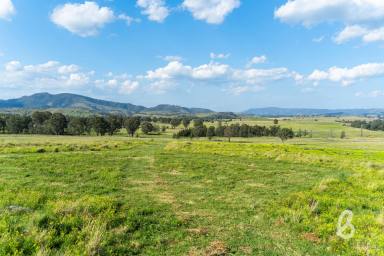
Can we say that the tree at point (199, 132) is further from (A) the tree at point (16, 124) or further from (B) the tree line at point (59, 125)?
(A) the tree at point (16, 124)

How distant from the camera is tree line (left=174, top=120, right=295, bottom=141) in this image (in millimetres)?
125412

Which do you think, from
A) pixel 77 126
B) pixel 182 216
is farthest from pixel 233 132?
pixel 182 216

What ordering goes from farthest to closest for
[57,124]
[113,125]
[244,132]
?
[244,132]
[113,125]
[57,124]

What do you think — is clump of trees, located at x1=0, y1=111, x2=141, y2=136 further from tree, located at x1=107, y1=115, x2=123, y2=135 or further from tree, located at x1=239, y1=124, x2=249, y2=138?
tree, located at x1=239, y1=124, x2=249, y2=138

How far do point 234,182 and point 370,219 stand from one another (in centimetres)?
864

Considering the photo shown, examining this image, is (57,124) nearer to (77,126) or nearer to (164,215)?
(77,126)

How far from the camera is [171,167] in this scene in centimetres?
2347

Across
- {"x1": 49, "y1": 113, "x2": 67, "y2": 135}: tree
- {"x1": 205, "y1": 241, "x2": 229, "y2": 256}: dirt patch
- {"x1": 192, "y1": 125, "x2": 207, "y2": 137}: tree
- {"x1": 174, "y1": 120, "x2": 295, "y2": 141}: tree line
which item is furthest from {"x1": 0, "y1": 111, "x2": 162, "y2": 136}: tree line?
{"x1": 205, "y1": 241, "x2": 229, "y2": 256}: dirt patch

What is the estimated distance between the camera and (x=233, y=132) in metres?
139

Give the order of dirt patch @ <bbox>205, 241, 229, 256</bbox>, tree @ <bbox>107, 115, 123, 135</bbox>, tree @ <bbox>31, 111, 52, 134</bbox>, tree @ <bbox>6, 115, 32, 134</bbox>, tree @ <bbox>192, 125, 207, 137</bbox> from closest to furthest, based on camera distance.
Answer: dirt patch @ <bbox>205, 241, 229, 256</bbox>, tree @ <bbox>6, 115, 32, 134</bbox>, tree @ <bbox>31, 111, 52, 134</bbox>, tree @ <bbox>192, 125, 207, 137</bbox>, tree @ <bbox>107, 115, 123, 135</bbox>

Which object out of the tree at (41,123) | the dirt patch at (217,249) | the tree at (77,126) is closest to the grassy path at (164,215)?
the dirt patch at (217,249)

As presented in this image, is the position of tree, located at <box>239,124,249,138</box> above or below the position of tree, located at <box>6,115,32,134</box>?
below

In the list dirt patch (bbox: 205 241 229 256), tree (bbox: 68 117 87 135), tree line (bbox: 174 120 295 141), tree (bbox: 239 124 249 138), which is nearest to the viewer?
dirt patch (bbox: 205 241 229 256)

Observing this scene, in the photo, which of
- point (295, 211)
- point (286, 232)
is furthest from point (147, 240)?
point (295, 211)
